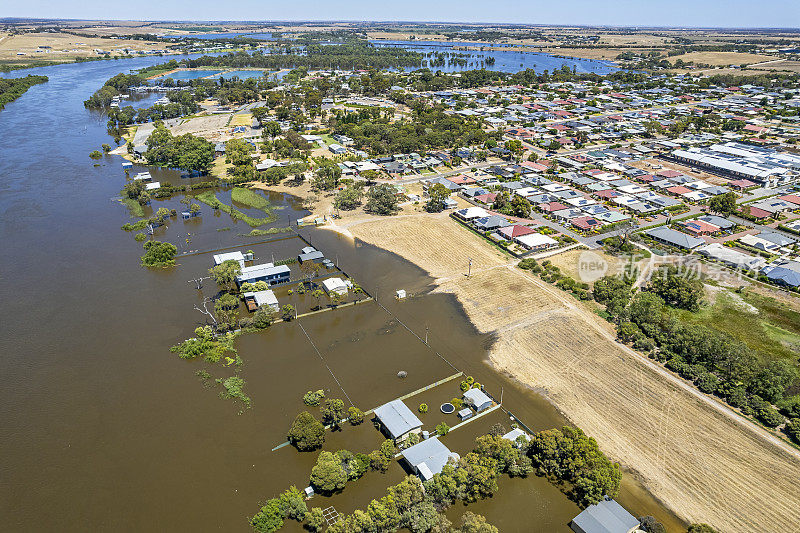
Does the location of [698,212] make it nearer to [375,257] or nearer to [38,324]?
[375,257]

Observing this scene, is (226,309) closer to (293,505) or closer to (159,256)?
(159,256)

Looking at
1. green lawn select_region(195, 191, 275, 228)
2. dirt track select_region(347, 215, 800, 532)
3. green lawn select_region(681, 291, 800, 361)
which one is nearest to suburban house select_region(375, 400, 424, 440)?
dirt track select_region(347, 215, 800, 532)

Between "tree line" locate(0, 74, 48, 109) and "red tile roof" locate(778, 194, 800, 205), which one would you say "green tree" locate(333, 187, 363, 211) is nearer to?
"red tile roof" locate(778, 194, 800, 205)

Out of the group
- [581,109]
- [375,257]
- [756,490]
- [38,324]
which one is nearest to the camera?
[756,490]

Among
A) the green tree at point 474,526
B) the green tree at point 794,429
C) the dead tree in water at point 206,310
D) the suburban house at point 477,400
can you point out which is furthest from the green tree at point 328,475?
the green tree at point 794,429

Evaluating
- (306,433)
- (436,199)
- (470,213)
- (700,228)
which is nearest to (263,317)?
(306,433)

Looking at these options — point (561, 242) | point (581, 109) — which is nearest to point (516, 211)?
point (561, 242)

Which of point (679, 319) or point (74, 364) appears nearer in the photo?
point (74, 364)
